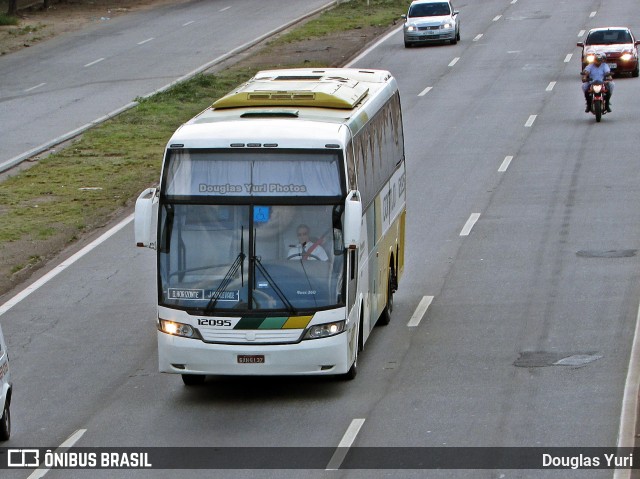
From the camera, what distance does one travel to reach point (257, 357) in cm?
1638

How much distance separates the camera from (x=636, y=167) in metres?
32.2

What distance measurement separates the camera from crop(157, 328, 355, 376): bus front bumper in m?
16.4

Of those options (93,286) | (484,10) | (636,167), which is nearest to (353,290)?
(93,286)

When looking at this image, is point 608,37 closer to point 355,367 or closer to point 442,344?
point 442,344

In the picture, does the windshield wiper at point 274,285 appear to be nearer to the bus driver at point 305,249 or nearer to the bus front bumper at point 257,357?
the bus driver at point 305,249

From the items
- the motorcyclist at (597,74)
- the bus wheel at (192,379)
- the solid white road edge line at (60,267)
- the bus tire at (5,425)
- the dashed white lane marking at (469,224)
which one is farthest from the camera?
the motorcyclist at (597,74)

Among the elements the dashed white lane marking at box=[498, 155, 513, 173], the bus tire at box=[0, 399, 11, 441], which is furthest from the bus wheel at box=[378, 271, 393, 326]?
the dashed white lane marking at box=[498, 155, 513, 173]

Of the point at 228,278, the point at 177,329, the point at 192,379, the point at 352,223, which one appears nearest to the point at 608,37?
the point at 192,379

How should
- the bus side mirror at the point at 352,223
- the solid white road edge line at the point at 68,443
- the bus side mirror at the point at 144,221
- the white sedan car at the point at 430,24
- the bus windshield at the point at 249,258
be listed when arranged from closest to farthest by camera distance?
1. the solid white road edge line at the point at 68,443
2. the bus side mirror at the point at 352,223
3. the bus side mirror at the point at 144,221
4. the bus windshield at the point at 249,258
5. the white sedan car at the point at 430,24

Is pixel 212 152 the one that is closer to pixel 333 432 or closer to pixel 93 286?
pixel 333 432

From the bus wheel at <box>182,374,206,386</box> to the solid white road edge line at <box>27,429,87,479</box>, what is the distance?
76.5 inches

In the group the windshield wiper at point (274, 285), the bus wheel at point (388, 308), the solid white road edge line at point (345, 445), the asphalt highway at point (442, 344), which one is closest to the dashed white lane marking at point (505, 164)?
the asphalt highway at point (442, 344)

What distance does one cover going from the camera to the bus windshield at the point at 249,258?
648 inches

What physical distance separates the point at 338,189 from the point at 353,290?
1.27m
